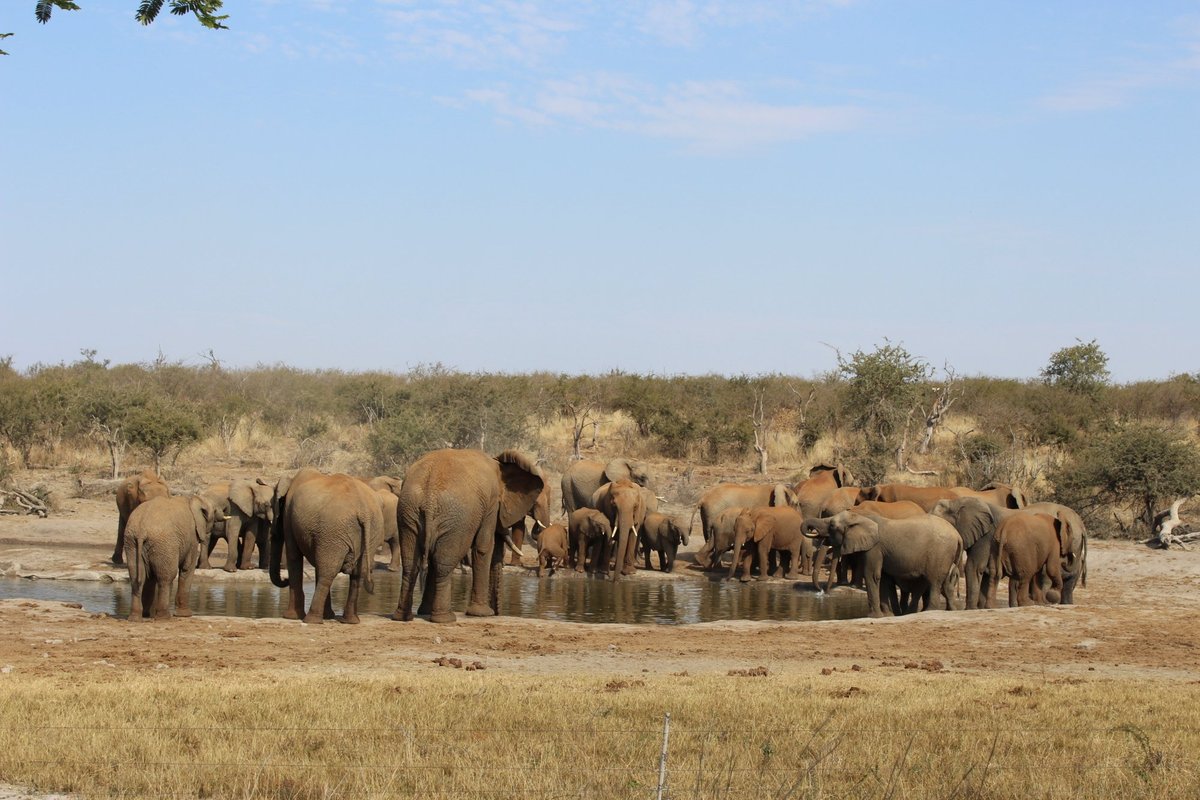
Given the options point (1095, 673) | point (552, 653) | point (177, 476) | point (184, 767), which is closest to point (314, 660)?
point (552, 653)

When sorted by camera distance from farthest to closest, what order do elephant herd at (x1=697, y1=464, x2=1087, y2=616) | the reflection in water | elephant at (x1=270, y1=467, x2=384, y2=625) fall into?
elephant herd at (x1=697, y1=464, x2=1087, y2=616), the reflection in water, elephant at (x1=270, y1=467, x2=384, y2=625)

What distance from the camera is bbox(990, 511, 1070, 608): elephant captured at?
20.8m

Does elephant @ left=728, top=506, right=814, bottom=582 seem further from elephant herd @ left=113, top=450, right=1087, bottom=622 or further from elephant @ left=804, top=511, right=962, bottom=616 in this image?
elephant @ left=804, top=511, right=962, bottom=616

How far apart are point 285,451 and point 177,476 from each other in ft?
18.8

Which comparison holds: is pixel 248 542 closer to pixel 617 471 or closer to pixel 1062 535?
pixel 617 471

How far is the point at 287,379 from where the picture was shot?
80375mm

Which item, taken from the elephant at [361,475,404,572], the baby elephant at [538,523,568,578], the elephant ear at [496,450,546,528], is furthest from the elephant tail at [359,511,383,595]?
the baby elephant at [538,523,568,578]

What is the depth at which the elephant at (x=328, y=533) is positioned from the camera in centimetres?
1716

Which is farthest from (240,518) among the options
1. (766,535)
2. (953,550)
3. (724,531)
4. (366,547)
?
(953,550)

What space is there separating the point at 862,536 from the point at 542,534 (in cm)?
745

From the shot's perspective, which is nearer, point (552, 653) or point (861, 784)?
point (861, 784)

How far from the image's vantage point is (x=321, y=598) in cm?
1742

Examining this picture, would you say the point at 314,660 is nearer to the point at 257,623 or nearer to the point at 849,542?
the point at 257,623

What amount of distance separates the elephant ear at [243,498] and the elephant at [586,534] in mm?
6030
